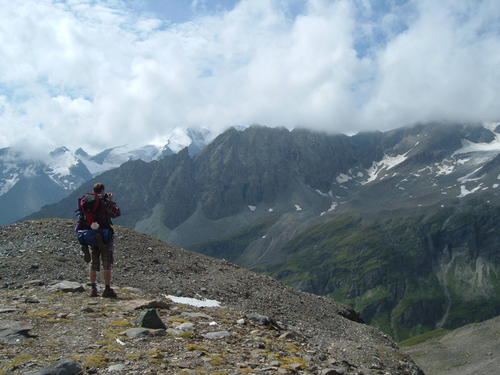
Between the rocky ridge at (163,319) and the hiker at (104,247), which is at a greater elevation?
the hiker at (104,247)

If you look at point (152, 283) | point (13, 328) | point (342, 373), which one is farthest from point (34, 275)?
point (342, 373)

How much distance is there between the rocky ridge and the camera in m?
10.2

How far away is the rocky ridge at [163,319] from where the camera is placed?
33.3ft

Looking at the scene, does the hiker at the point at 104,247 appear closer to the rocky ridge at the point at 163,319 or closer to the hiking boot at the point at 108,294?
the hiking boot at the point at 108,294

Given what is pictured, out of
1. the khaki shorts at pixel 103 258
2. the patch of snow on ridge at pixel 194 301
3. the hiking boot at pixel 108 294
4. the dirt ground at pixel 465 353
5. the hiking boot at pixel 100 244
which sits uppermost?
the hiking boot at pixel 100 244

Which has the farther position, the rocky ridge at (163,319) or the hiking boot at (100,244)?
the hiking boot at (100,244)

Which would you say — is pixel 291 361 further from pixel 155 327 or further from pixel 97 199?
pixel 97 199

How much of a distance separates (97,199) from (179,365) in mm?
8322

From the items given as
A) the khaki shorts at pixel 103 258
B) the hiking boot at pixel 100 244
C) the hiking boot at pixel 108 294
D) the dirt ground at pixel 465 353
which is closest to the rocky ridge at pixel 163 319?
the hiking boot at pixel 108 294

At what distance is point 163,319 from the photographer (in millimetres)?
14227

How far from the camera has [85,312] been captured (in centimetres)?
1384

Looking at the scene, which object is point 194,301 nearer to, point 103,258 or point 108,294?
point 108,294

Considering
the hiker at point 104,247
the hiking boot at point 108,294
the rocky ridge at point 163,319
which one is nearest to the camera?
the rocky ridge at point 163,319

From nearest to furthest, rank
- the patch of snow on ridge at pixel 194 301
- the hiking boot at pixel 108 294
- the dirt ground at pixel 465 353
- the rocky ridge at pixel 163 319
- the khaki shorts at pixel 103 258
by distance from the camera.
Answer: the rocky ridge at pixel 163 319 < the khaki shorts at pixel 103 258 < the hiking boot at pixel 108 294 < the patch of snow on ridge at pixel 194 301 < the dirt ground at pixel 465 353
